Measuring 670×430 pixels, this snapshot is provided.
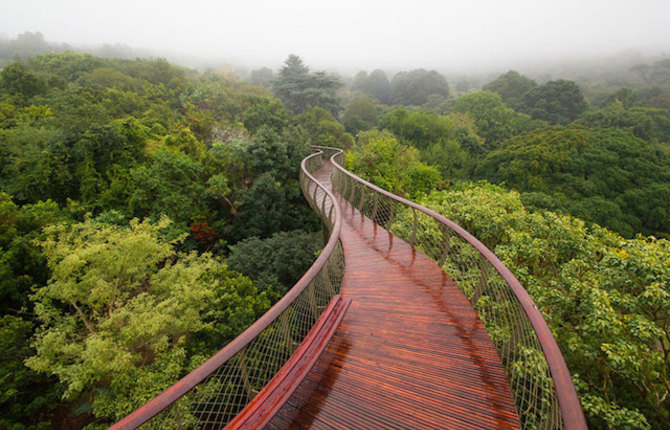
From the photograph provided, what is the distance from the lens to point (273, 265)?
9.95m

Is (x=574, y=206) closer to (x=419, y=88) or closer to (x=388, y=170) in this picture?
(x=388, y=170)

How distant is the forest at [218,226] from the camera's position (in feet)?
14.8

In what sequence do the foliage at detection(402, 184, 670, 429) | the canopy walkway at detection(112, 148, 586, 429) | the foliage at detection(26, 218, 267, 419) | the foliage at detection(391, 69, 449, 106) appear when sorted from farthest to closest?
the foliage at detection(391, 69, 449, 106) → the foliage at detection(26, 218, 267, 419) → the foliage at detection(402, 184, 670, 429) → the canopy walkway at detection(112, 148, 586, 429)

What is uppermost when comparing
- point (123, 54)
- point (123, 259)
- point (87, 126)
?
point (123, 54)

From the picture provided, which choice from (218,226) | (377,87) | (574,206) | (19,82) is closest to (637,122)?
(574,206)

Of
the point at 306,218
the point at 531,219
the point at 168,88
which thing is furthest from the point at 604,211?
the point at 168,88

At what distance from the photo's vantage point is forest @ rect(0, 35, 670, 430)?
450 cm

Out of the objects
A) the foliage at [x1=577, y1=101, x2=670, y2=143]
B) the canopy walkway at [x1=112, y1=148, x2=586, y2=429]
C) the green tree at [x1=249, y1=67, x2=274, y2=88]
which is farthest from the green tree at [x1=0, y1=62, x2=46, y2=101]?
the foliage at [x1=577, y1=101, x2=670, y2=143]

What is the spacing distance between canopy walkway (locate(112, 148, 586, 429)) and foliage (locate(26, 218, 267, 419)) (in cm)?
394

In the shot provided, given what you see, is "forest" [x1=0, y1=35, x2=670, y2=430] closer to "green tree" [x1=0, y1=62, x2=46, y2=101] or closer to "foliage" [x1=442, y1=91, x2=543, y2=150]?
"green tree" [x1=0, y1=62, x2=46, y2=101]

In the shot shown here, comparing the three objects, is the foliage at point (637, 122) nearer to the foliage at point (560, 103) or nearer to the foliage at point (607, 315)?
the foliage at point (560, 103)

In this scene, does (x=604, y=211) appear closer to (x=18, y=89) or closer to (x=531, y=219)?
(x=531, y=219)

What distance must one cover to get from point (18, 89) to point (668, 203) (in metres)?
41.5

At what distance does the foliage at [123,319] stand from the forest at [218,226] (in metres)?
0.06
